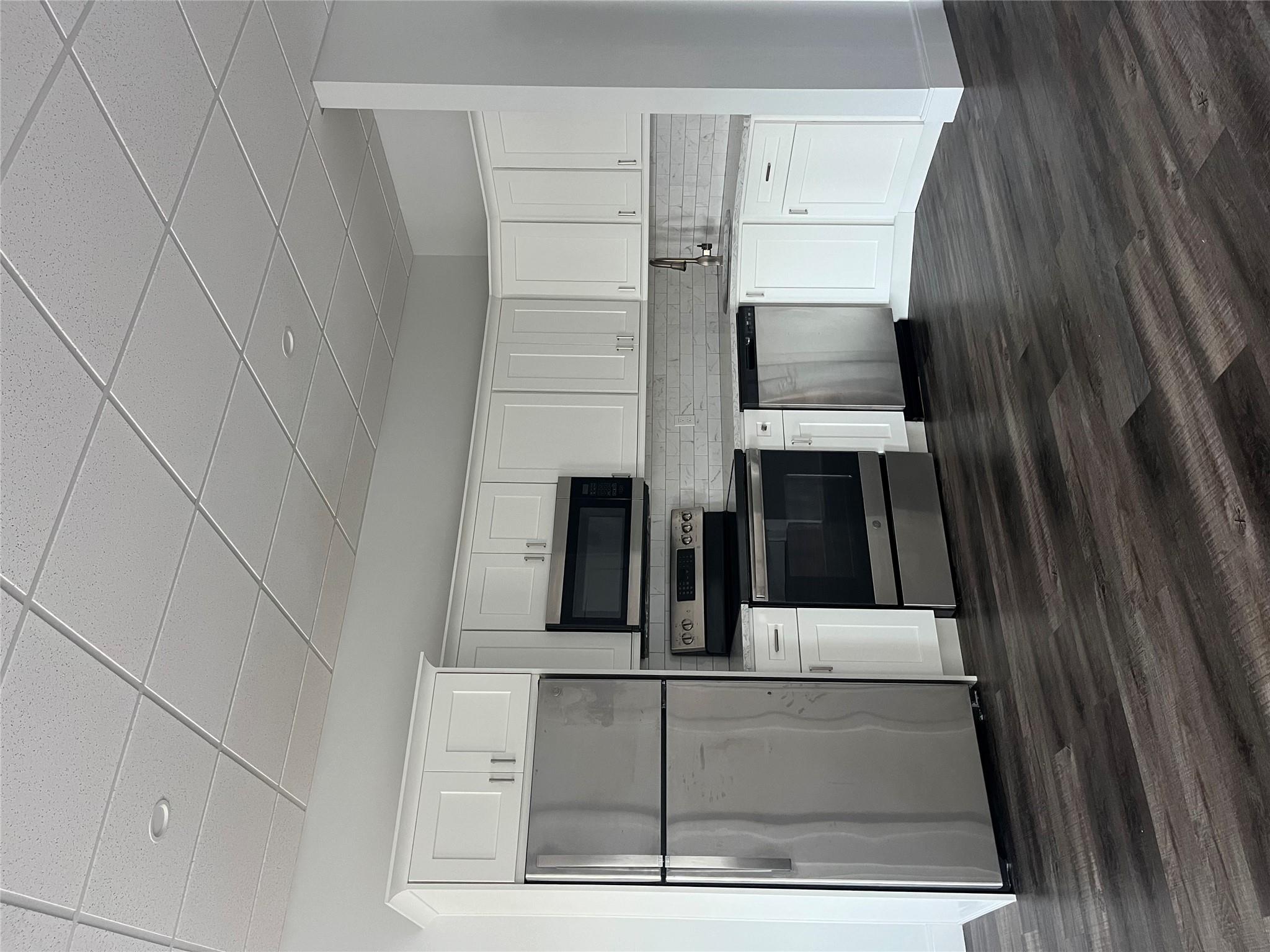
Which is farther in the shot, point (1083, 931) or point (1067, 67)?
point (1067, 67)

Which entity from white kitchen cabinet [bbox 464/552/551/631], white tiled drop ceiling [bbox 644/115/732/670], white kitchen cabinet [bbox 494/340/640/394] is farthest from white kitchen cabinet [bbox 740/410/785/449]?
white kitchen cabinet [bbox 464/552/551/631]

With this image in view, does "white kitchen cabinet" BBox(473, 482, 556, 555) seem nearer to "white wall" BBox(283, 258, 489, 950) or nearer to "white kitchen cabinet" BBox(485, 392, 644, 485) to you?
"white kitchen cabinet" BBox(485, 392, 644, 485)

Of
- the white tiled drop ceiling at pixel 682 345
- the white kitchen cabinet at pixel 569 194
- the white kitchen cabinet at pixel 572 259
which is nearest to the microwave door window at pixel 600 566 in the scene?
the white tiled drop ceiling at pixel 682 345

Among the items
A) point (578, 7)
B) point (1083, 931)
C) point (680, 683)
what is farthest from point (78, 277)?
point (1083, 931)

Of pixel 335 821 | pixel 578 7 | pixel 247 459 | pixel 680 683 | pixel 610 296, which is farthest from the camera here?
pixel 610 296

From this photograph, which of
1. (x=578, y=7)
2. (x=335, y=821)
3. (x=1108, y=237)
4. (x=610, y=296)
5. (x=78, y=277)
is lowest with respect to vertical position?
(x=335, y=821)

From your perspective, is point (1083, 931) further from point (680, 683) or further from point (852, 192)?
point (852, 192)

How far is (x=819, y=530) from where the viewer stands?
2672 mm

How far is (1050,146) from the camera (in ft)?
6.36

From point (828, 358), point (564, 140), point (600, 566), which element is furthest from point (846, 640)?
point (564, 140)

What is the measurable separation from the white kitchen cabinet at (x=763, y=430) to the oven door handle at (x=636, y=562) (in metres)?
0.41

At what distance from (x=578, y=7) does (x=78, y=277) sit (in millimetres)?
1882

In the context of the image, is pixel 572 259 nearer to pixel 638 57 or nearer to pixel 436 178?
pixel 436 178

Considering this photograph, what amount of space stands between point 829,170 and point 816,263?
0.34m
